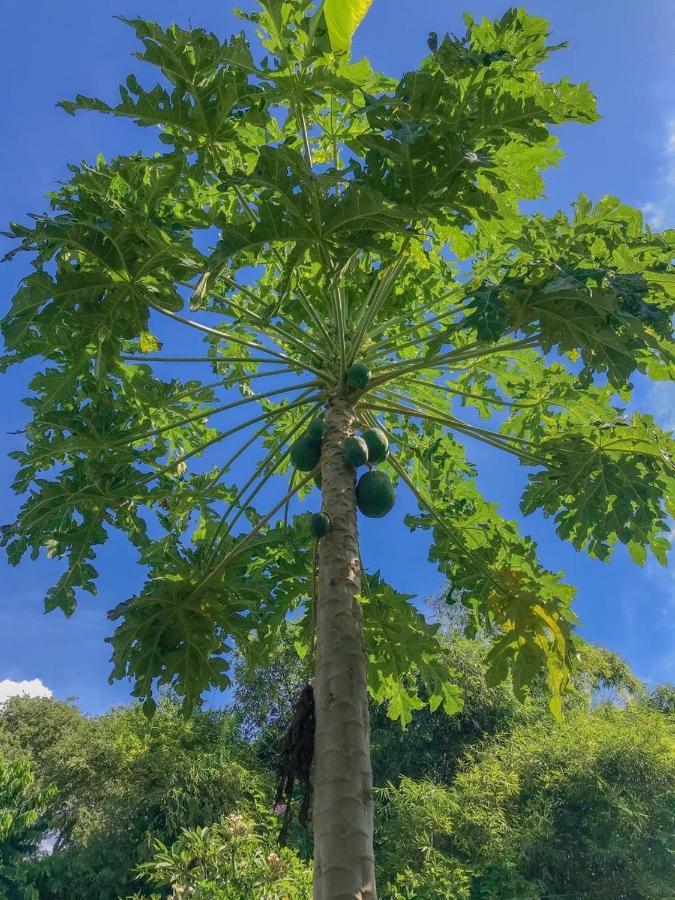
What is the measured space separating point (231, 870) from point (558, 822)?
6.24 m

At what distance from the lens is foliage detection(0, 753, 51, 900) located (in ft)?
40.5

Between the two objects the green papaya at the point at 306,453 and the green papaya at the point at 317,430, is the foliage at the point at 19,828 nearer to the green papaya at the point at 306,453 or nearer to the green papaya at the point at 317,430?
the green papaya at the point at 306,453

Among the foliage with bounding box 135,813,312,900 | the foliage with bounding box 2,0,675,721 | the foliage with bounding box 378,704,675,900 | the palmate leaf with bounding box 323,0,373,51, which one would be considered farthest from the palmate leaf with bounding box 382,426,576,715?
the foliage with bounding box 378,704,675,900

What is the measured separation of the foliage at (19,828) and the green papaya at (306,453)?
11897mm

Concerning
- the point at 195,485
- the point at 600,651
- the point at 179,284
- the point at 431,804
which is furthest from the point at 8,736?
the point at 179,284

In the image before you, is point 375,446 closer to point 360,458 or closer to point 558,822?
point 360,458

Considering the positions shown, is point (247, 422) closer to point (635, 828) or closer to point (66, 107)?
point (66, 107)

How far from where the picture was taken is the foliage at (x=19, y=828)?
1234 cm

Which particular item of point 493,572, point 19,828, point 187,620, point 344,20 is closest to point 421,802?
point 19,828

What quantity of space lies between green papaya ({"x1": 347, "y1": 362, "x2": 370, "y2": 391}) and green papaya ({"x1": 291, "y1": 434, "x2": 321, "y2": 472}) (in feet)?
1.23

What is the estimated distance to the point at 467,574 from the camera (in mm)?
4277

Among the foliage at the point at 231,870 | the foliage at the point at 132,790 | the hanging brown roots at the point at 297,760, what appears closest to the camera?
the hanging brown roots at the point at 297,760

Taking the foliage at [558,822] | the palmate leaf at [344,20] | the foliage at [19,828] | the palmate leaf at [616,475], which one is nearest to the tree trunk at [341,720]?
the palmate leaf at [616,475]

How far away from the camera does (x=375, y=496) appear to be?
3.46 metres
